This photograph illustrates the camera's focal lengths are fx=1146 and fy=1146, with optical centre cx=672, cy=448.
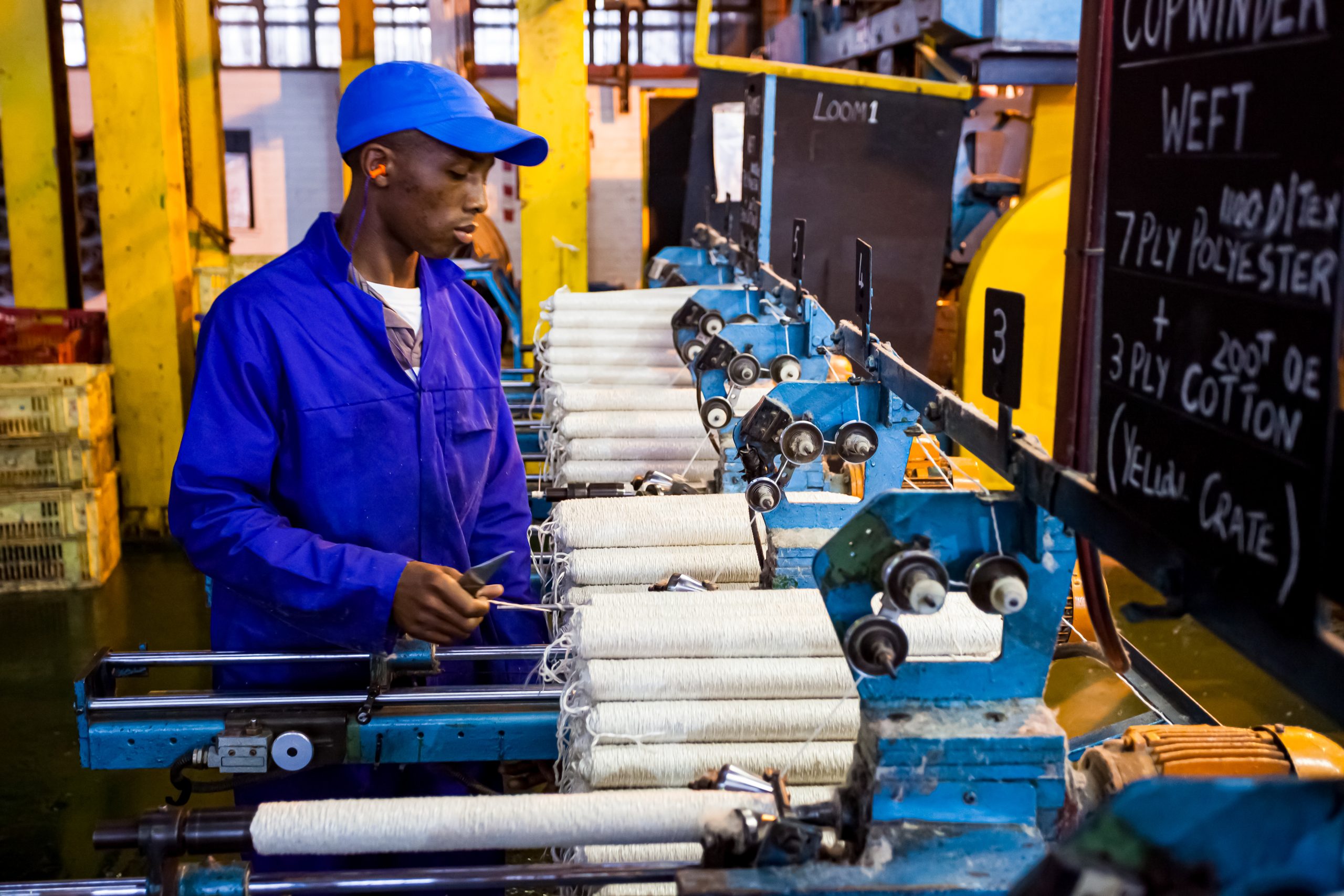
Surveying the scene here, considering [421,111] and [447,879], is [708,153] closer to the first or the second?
[421,111]

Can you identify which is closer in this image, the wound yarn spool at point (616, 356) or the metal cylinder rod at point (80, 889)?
the metal cylinder rod at point (80, 889)

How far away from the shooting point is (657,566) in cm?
274

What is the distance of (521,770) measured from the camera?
2229mm

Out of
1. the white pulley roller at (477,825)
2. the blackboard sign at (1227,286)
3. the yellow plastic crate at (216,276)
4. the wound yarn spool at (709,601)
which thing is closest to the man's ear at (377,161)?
the wound yarn spool at (709,601)

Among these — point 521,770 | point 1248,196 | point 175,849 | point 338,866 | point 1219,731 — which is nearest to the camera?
point 1248,196

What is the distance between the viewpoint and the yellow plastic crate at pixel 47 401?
6.03 m

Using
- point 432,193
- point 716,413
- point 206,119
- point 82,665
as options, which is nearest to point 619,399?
point 716,413

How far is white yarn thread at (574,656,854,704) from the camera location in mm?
1865

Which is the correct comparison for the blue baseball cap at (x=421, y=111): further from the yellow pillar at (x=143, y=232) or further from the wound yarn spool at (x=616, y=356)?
the yellow pillar at (x=143, y=232)

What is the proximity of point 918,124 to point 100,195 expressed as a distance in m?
4.65

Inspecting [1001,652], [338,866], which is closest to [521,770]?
[338,866]

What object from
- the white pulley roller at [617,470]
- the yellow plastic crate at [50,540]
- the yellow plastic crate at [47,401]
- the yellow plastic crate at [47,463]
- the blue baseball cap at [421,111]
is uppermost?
the blue baseball cap at [421,111]

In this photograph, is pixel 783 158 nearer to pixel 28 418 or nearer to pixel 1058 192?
pixel 1058 192

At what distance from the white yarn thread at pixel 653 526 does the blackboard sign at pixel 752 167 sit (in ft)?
7.17
